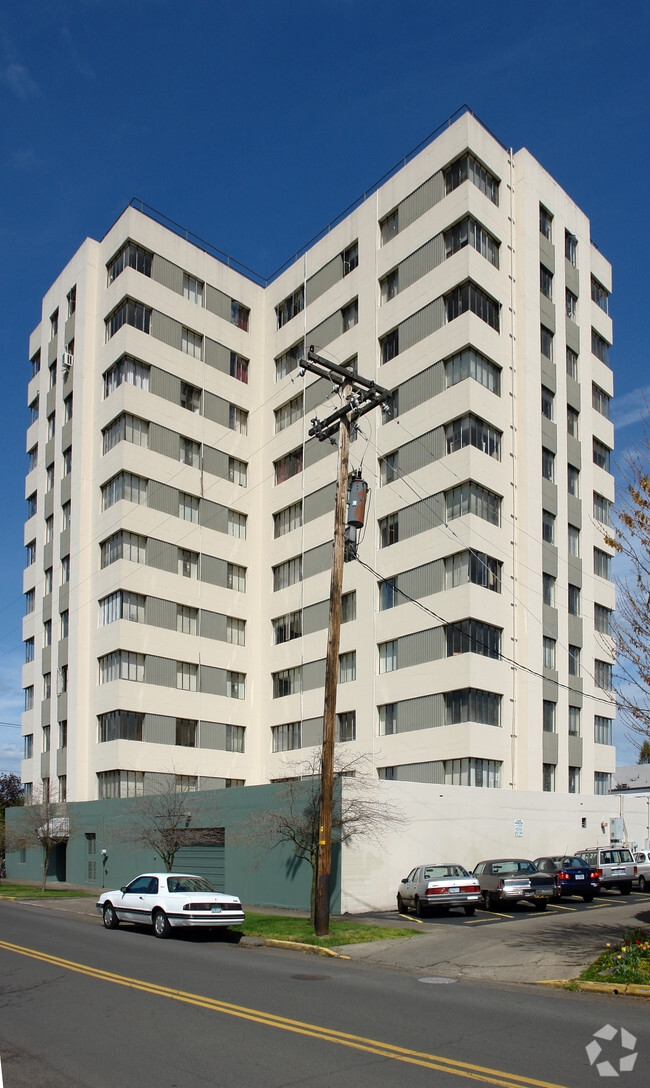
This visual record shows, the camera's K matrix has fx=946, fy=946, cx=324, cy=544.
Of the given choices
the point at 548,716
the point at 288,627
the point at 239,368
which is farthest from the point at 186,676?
the point at 239,368

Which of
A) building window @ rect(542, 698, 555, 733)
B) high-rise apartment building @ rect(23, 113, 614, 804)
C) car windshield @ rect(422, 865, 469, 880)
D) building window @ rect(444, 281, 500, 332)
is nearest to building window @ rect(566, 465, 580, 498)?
high-rise apartment building @ rect(23, 113, 614, 804)

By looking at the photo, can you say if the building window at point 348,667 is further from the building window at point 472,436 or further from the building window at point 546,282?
the building window at point 546,282

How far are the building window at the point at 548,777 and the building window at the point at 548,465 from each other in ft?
43.1

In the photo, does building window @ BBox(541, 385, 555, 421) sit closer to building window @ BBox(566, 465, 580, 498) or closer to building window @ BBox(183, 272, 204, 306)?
building window @ BBox(566, 465, 580, 498)

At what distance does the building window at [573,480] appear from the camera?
46656mm

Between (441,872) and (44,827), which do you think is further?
(44,827)

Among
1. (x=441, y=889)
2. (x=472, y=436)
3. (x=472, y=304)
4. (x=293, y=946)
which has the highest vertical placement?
(x=472, y=304)

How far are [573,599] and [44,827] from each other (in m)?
27.4

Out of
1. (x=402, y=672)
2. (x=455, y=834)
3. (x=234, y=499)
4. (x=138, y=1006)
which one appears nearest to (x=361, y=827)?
(x=455, y=834)

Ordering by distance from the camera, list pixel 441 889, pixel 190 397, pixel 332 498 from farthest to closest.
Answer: pixel 190 397 < pixel 332 498 < pixel 441 889

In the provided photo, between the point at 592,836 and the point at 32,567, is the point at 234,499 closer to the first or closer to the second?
the point at 32,567

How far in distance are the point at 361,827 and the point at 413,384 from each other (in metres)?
22.4

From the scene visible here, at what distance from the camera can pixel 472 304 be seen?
42.1 metres

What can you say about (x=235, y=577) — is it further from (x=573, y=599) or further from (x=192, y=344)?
(x=573, y=599)
